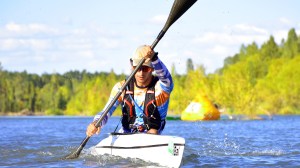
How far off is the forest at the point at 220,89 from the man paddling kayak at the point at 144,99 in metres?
49.9

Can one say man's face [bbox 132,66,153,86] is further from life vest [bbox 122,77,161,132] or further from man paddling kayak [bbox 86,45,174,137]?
life vest [bbox 122,77,161,132]

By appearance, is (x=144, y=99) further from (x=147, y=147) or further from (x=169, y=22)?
(x=169, y=22)

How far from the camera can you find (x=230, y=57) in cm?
18062

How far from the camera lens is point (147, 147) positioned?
10.9 m

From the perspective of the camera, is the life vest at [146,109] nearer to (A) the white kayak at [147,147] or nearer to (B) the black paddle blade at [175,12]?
(A) the white kayak at [147,147]

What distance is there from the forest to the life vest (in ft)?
164

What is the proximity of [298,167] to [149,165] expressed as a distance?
9.12 feet

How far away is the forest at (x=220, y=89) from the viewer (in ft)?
246

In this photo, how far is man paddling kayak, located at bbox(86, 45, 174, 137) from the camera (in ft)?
36.7

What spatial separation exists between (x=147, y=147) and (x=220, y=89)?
209ft

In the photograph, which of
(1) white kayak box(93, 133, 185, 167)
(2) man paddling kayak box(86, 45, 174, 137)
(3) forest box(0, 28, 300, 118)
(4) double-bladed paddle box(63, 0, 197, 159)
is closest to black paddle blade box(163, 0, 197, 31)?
(4) double-bladed paddle box(63, 0, 197, 159)

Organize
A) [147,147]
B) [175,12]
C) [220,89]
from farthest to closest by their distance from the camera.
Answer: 1. [220,89]
2. [175,12]
3. [147,147]

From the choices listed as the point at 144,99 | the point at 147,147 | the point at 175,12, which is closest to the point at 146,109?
the point at 144,99

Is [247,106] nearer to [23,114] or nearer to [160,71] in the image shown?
[160,71]
